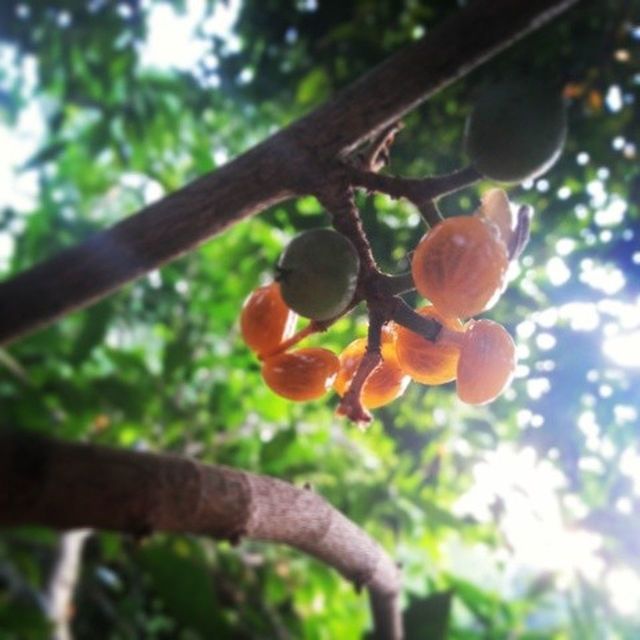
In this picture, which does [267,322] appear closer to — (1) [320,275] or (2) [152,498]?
(1) [320,275]

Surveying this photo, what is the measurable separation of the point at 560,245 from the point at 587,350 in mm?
329

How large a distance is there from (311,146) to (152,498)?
598 millimetres

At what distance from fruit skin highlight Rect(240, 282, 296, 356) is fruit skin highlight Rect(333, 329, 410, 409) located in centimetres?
9

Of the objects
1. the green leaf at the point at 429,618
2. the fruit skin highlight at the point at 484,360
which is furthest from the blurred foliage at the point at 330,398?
the fruit skin highlight at the point at 484,360

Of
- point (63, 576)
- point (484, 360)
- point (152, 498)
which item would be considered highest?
point (63, 576)

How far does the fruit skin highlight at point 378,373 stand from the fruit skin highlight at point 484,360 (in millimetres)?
111

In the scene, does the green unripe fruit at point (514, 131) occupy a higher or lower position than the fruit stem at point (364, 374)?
higher

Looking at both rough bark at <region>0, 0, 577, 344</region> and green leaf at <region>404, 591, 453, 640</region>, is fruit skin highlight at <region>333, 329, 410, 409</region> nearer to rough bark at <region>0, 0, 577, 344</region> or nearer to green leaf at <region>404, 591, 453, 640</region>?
rough bark at <region>0, 0, 577, 344</region>

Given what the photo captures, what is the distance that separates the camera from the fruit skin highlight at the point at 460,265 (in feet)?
2.63

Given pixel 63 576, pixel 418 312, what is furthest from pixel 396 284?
pixel 63 576

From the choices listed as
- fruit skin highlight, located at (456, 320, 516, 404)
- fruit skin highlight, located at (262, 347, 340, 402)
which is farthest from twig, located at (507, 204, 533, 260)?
fruit skin highlight, located at (262, 347, 340, 402)

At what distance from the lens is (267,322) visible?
989 millimetres

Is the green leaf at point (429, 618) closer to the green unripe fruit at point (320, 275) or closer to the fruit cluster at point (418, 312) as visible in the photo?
the fruit cluster at point (418, 312)

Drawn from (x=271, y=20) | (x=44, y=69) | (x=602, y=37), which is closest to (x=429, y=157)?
(x=602, y=37)
